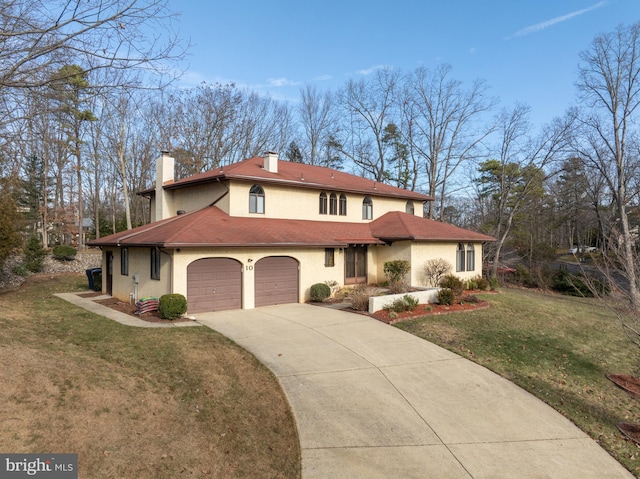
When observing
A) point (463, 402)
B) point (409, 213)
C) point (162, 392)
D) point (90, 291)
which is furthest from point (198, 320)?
point (409, 213)

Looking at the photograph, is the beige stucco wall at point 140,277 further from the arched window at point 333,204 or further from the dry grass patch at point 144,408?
the arched window at point 333,204

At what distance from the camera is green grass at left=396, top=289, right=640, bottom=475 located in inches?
290

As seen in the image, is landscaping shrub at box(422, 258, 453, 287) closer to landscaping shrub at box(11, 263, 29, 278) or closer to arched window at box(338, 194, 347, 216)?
arched window at box(338, 194, 347, 216)

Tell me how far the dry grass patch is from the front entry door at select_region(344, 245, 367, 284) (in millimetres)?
10517

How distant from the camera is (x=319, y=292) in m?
16.6

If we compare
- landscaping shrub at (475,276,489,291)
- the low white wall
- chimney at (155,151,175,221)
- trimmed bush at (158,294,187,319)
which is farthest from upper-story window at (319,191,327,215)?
trimmed bush at (158,294,187,319)

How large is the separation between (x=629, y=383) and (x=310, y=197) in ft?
49.0

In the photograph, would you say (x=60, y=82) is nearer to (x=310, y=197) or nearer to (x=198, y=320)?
(x=198, y=320)

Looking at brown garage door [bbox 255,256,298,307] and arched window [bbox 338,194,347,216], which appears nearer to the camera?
brown garage door [bbox 255,256,298,307]

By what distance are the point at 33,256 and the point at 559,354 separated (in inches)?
1167

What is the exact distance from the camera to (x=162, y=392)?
6648 mm

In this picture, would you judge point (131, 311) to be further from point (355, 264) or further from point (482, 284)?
point (482, 284)

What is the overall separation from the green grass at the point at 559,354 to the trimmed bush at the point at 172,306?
7303 millimetres

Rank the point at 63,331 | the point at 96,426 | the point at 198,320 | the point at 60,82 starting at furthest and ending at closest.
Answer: the point at 198,320
the point at 63,331
the point at 60,82
the point at 96,426
